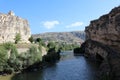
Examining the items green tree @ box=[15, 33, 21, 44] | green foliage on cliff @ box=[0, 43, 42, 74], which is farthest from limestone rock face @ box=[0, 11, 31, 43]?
green foliage on cliff @ box=[0, 43, 42, 74]

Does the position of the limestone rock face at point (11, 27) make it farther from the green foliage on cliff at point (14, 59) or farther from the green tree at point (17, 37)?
the green foliage on cliff at point (14, 59)

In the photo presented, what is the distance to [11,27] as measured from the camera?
6712 centimetres

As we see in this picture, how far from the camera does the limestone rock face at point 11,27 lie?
6424cm

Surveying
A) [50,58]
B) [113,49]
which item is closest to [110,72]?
[113,49]

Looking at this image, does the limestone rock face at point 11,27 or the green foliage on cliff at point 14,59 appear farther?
the limestone rock face at point 11,27

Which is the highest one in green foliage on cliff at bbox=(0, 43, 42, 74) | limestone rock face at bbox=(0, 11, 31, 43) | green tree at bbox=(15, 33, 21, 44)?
limestone rock face at bbox=(0, 11, 31, 43)

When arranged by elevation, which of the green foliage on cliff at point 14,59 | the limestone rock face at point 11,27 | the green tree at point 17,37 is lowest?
the green foliage on cliff at point 14,59

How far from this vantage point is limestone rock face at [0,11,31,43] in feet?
211

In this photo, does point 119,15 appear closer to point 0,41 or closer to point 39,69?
point 39,69

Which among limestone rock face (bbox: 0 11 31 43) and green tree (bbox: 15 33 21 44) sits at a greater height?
limestone rock face (bbox: 0 11 31 43)

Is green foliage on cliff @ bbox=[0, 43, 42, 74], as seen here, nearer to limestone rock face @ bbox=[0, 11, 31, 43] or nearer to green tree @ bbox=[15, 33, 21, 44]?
limestone rock face @ bbox=[0, 11, 31, 43]

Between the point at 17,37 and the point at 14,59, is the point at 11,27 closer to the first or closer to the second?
the point at 17,37

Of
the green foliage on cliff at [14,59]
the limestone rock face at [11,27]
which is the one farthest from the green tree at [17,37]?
the green foliage on cliff at [14,59]

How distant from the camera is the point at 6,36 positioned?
64.7m
